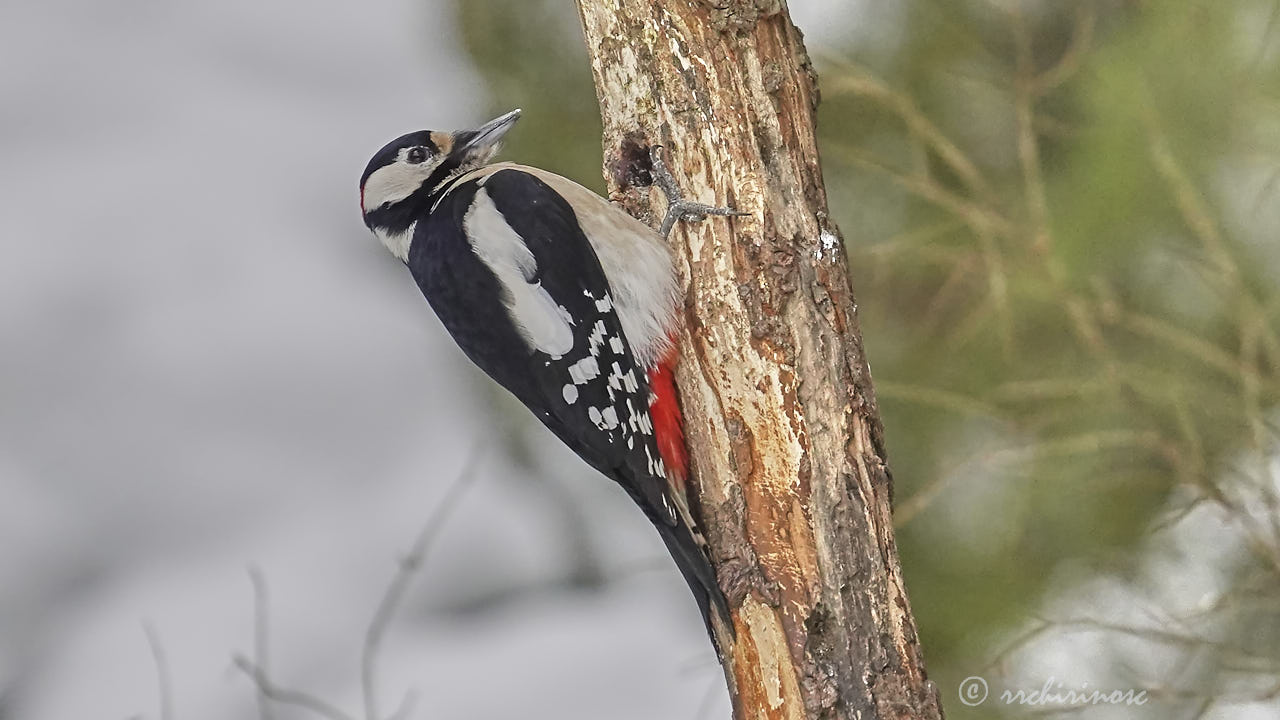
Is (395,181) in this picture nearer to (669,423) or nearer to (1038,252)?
(669,423)

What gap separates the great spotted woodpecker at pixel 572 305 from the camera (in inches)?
53.2

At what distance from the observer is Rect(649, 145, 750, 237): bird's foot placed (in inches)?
52.3

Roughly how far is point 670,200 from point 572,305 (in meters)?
0.20

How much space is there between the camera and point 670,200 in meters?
1.36

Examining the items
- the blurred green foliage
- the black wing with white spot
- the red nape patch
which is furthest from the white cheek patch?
the blurred green foliage

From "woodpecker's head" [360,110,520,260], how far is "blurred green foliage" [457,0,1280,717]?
69 centimetres

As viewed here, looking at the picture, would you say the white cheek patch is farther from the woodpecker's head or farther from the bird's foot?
the bird's foot

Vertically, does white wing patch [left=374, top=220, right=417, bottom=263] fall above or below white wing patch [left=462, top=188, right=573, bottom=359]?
above

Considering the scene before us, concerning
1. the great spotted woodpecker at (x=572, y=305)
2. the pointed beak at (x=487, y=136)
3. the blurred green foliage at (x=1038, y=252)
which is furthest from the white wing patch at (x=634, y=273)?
the blurred green foliage at (x=1038, y=252)

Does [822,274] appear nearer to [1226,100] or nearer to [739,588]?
[739,588]

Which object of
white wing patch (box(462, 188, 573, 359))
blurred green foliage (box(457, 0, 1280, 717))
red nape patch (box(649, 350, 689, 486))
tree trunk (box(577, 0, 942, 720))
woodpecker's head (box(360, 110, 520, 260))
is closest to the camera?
tree trunk (box(577, 0, 942, 720))

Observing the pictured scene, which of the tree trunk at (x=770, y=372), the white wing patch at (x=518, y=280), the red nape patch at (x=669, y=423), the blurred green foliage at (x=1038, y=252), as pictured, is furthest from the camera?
the blurred green foliage at (x=1038, y=252)

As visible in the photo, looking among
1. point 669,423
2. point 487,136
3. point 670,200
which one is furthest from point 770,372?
point 487,136

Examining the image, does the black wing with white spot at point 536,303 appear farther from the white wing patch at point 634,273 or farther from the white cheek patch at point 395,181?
the white cheek patch at point 395,181
